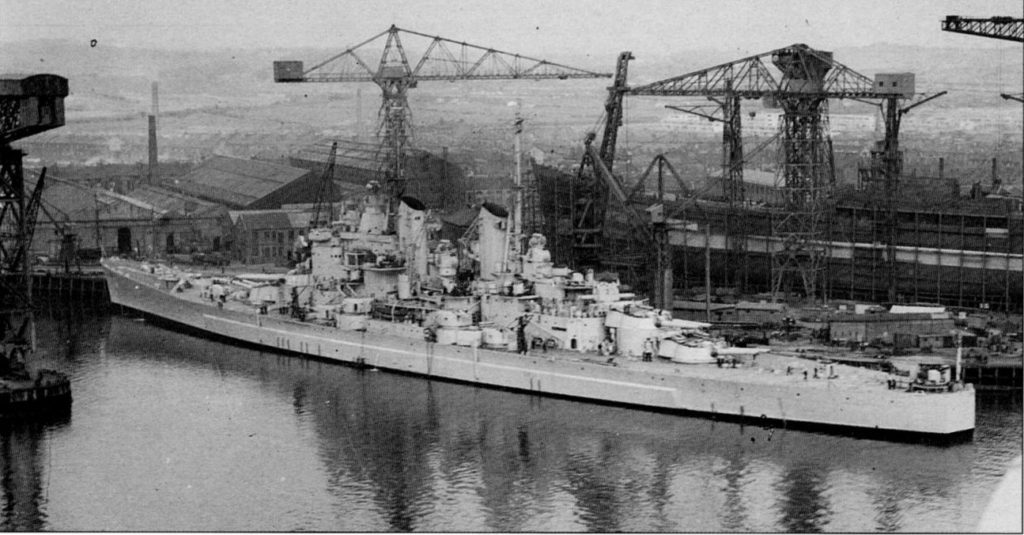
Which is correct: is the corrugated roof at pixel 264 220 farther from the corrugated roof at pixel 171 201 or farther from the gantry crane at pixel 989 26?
the gantry crane at pixel 989 26

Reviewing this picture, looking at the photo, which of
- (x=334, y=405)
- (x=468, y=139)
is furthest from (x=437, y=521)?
(x=468, y=139)

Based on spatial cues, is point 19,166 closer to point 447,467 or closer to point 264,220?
point 447,467

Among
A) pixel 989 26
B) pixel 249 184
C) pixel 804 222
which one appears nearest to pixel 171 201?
pixel 249 184

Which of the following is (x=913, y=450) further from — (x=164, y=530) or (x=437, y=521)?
(x=164, y=530)

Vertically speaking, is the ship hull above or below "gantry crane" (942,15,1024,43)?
below

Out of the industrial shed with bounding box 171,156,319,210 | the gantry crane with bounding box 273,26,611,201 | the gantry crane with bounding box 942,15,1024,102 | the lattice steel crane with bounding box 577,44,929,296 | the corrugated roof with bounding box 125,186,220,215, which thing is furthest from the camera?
the corrugated roof with bounding box 125,186,220,215

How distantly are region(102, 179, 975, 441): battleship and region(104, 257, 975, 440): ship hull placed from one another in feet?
0.10

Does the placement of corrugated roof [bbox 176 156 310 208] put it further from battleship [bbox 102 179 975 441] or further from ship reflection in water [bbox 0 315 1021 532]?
ship reflection in water [bbox 0 315 1021 532]

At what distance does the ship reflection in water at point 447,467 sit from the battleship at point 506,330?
0.64m

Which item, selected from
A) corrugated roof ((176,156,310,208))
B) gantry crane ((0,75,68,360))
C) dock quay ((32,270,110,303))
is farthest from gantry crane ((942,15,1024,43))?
corrugated roof ((176,156,310,208))

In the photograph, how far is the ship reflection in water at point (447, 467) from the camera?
24094 millimetres

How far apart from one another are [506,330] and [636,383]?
Result: 4786 millimetres

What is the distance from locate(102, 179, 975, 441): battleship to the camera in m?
29.5

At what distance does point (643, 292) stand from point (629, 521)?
19.2m
